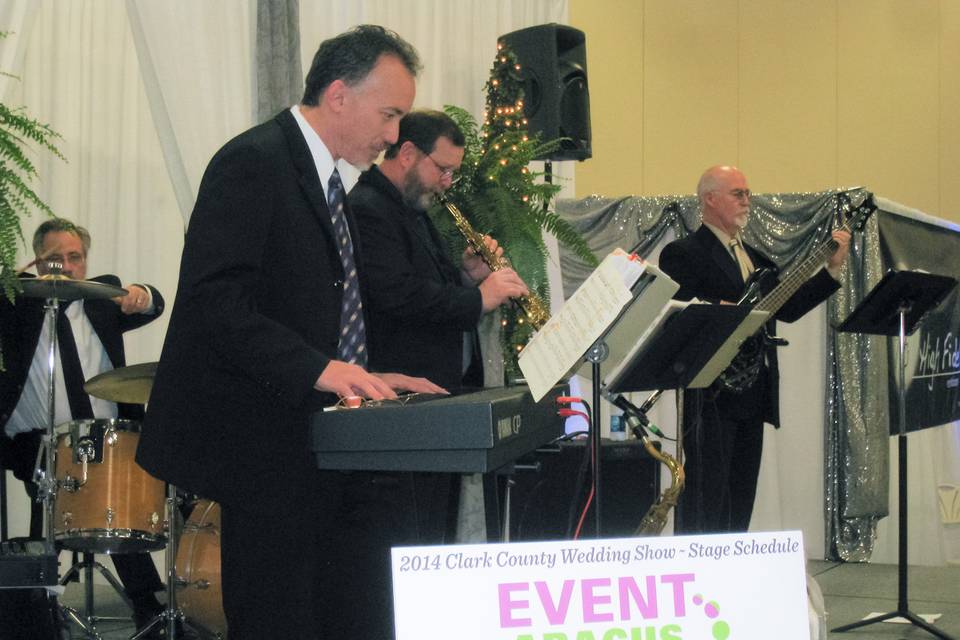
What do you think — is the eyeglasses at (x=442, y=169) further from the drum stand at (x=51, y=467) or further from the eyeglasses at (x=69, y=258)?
the eyeglasses at (x=69, y=258)

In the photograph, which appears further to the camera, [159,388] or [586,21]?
[586,21]

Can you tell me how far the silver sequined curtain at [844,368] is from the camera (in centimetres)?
568

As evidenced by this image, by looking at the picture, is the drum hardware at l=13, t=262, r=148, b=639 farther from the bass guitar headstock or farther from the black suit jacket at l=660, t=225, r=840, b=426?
the bass guitar headstock

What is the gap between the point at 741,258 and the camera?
15.2 feet

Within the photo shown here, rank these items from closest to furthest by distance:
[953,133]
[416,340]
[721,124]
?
[416,340] < [953,133] < [721,124]

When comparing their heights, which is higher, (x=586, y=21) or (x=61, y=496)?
(x=586, y=21)

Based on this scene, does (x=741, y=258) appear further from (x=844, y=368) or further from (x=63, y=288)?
(x=63, y=288)

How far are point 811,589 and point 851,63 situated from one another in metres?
6.93

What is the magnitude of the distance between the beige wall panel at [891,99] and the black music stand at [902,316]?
4.03 m

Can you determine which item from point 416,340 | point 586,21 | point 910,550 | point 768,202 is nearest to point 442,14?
point 768,202

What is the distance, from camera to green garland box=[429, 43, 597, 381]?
3975 millimetres

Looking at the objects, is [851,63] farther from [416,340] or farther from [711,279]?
[416,340]

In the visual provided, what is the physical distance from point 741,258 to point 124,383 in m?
2.49

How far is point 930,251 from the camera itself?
19.1ft
